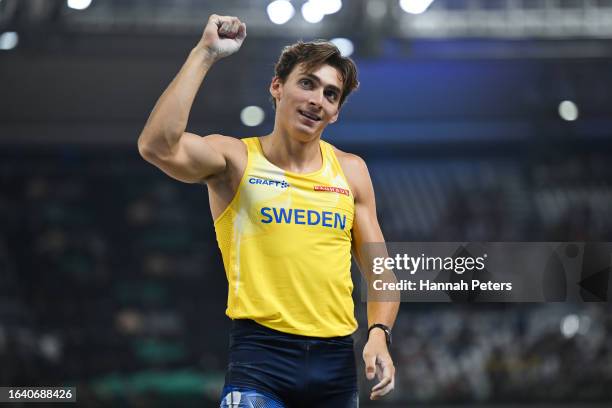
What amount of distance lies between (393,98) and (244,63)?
1853 mm

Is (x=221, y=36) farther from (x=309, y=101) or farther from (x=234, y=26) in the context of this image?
(x=309, y=101)

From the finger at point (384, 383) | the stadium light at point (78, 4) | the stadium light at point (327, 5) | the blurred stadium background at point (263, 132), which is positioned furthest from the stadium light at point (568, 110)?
the finger at point (384, 383)

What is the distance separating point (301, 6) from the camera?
9641 mm

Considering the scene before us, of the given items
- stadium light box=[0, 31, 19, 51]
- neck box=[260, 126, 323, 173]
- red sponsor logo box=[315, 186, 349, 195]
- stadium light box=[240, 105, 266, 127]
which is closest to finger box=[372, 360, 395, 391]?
red sponsor logo box=[315, 186, 349, 195]

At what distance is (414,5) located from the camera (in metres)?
9.59

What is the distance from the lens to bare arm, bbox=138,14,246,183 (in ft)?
8.29

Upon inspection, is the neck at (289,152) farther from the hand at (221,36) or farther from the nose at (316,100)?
the hand at (221,36)

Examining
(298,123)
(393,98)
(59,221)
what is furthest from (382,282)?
(59,221)

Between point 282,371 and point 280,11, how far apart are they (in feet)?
24.2

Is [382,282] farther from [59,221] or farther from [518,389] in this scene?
[59,221]

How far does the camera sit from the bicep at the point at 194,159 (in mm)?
2617

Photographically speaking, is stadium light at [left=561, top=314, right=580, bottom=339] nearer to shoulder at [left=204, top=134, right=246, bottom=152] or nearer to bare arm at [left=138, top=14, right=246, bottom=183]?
shoulder at [left=204, top=134, right=246, bottom=152]

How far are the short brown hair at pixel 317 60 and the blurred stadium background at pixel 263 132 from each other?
6.60 metres

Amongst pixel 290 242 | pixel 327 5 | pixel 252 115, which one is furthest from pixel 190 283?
pixel 290 242
